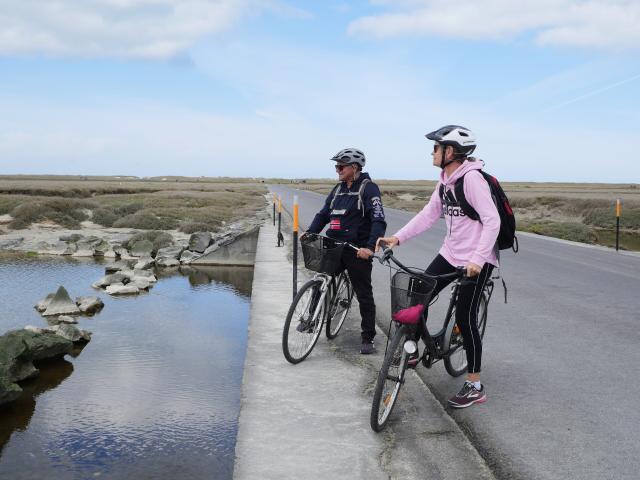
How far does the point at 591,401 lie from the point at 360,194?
2.61 metres

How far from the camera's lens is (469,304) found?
4297 millimetres

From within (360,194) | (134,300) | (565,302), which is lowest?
(134,300)

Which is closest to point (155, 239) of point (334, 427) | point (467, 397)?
point (467, 397)

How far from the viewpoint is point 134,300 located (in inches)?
477

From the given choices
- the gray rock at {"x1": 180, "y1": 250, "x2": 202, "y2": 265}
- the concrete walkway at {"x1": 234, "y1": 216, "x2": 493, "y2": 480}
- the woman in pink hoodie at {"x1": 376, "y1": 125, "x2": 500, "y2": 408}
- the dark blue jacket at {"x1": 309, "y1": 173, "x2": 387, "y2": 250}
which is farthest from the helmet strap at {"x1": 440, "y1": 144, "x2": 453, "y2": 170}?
the gray rock at {"x1": 180, "y1": 250, "x2": 202, "y2": 265}

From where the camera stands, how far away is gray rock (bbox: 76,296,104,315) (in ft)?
35.6

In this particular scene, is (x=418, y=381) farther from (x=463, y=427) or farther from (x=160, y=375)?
(x=160, y=375)

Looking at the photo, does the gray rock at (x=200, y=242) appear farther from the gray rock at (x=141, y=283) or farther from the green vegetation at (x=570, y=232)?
the green vegetation at (x=570, y=232)

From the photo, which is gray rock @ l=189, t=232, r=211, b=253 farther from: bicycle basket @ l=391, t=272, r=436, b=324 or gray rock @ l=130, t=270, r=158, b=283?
bicycle basket @ l=391, t=272, r=436, b=324

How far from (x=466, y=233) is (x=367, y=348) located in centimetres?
194

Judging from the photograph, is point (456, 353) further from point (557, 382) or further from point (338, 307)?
point (338, 307)

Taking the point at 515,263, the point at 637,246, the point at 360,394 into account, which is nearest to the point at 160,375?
the point at 360,394

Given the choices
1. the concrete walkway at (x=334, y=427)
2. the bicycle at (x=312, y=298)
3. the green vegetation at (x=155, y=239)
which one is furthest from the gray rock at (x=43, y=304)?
the green vegetation at (x=155, y=239)

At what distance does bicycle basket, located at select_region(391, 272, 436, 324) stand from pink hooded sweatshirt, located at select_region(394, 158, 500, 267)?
403 millimetres
